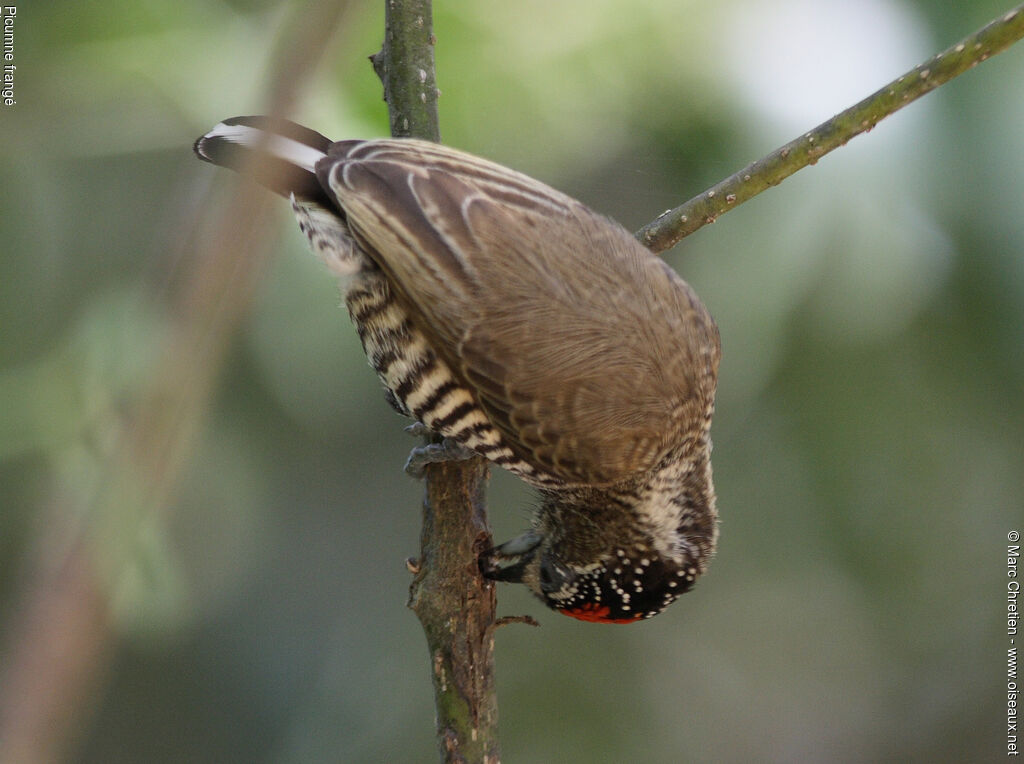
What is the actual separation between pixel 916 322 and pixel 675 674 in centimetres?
185

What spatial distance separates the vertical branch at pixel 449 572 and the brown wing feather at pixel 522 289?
0.55 ft

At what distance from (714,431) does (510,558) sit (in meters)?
2.20

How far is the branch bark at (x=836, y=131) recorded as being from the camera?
6.21 feet

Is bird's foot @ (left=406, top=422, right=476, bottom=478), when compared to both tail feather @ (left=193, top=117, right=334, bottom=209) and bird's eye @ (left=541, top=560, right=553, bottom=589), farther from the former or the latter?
tail feather @ (left=193, top=117, right=334, bottom=209)

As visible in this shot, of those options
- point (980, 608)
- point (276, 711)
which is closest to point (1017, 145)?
point (980, 608)

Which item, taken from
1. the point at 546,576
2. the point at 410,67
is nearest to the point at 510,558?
the point at 546,576

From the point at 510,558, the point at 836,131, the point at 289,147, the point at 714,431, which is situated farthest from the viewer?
the point at 714,431

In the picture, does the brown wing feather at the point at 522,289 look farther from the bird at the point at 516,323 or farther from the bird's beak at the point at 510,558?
the bird's beak at the point at 510,558

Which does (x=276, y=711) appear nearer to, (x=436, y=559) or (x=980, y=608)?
Answer: (x=436, y=559)

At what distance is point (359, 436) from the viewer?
15.3ft

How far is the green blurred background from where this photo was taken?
3.40m

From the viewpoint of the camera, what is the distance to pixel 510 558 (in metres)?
2.55

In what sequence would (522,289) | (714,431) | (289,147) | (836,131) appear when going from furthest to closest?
(714,431) < (289,147) < (522,289) < (836,131)

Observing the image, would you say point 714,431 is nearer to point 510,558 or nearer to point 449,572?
point 510,558
